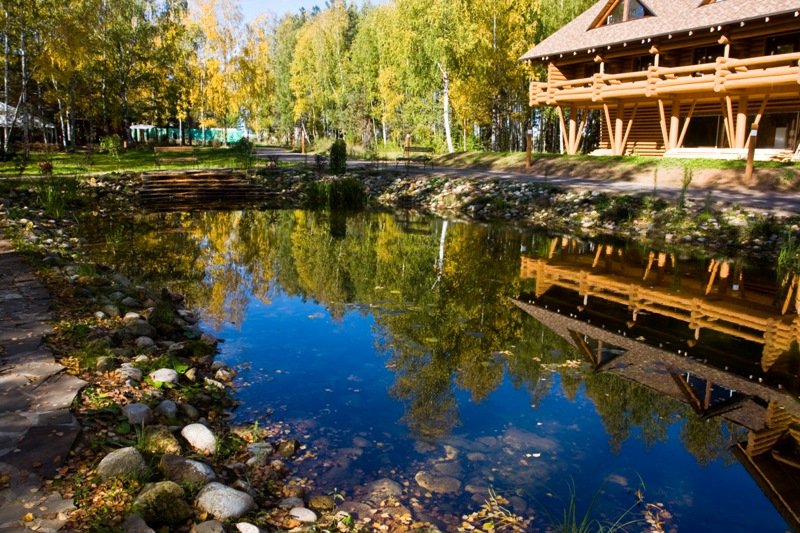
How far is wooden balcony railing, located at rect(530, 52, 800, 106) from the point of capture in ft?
71.2

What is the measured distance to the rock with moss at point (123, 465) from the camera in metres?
3.96

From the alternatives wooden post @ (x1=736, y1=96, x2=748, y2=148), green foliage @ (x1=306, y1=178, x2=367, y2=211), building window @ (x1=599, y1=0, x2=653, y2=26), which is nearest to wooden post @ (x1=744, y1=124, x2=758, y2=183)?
wooden post @ (x1=736, y1=96, x2=748, y2=148)

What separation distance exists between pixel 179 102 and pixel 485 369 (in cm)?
4692

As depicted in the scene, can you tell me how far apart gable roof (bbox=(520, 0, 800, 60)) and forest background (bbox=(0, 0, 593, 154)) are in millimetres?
4752

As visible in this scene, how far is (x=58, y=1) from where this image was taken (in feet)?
98.2

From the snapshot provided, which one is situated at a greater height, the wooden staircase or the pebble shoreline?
the wooden staircase

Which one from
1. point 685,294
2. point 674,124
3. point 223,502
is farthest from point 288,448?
point 674,124

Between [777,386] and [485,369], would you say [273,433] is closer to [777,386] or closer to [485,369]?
[485,369]

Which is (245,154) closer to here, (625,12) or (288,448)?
(625,12)

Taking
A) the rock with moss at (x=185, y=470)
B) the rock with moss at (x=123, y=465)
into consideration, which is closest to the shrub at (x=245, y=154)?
the rock with moss at (x=185, y=470)

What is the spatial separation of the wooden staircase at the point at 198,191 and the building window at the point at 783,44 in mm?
22231

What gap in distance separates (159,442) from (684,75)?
94.5 ft

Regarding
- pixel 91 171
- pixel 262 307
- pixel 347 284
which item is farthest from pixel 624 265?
pixel 91 171

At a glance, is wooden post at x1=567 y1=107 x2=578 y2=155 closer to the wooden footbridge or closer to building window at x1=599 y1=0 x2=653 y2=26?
building window at x1=599 y1=0 x2=653 y2=26
